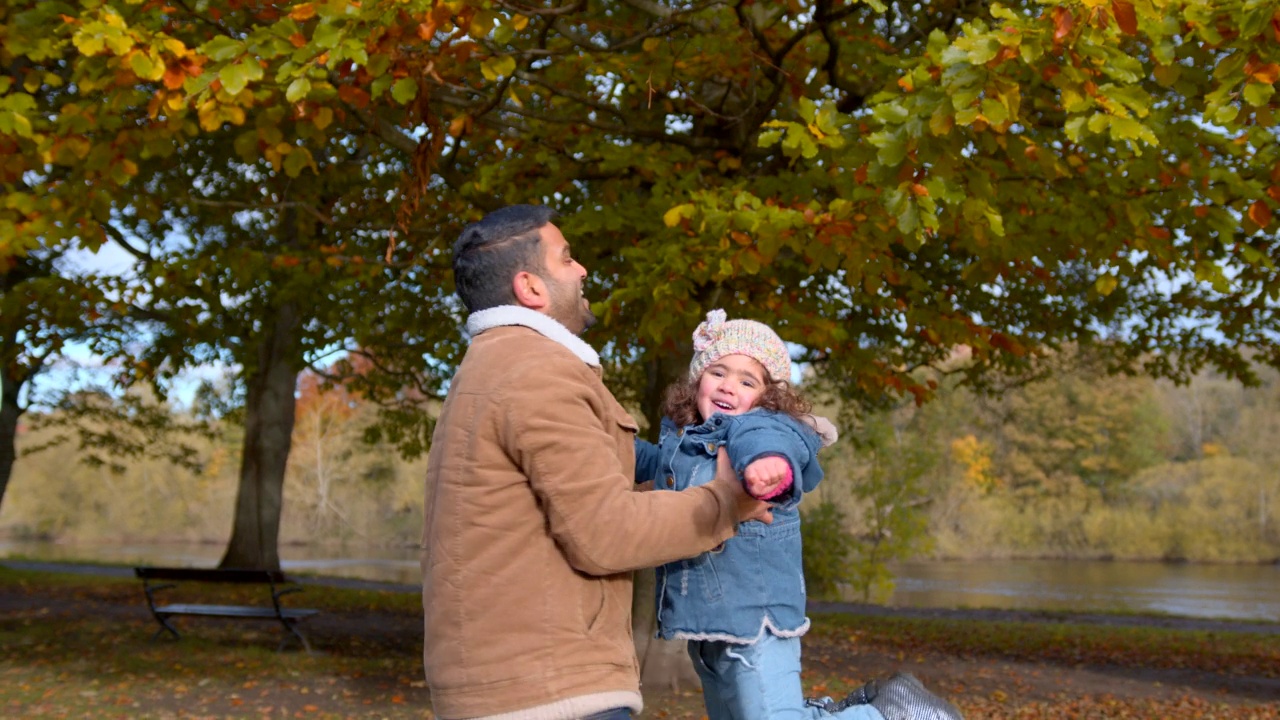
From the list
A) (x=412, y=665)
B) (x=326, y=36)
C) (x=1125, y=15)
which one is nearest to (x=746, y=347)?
(x=1125, y=15)

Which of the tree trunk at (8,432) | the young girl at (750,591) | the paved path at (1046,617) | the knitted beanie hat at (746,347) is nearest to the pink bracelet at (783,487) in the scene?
the young girl at (750,591)

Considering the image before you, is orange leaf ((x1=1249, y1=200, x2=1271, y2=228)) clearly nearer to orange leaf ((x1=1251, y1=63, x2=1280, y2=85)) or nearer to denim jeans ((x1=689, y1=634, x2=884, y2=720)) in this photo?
orange leaf ((x1=1251, y1=63, x2=1280, y2=85))

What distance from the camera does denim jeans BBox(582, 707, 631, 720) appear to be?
2.27 metres

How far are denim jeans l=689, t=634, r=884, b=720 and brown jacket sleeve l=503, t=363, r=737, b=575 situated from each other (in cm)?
55

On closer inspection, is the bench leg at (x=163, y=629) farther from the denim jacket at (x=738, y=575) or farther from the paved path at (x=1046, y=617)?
the denim jacket at (x=738, y=575)

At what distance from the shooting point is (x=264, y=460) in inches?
698

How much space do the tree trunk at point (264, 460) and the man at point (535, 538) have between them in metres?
15.9

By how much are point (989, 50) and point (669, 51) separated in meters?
4.06

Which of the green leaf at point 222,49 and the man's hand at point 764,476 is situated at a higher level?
the green leaf at point 222,49

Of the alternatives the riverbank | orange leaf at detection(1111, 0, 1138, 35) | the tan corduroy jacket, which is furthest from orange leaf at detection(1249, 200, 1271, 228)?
the tan corduroy jacket

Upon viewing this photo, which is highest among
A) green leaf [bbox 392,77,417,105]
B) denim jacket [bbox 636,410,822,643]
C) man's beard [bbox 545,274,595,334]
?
green leaf [bbox 392,77,417,105]

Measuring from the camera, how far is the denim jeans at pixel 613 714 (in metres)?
2.27

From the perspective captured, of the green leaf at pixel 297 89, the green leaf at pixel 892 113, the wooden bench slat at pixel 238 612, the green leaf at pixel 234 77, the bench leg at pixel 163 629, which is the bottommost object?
the bench leg at pixel 163 629

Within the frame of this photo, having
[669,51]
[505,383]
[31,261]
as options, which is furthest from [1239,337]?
[31,261]
